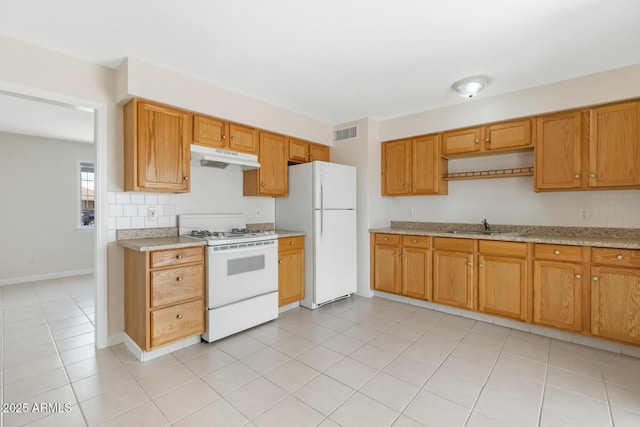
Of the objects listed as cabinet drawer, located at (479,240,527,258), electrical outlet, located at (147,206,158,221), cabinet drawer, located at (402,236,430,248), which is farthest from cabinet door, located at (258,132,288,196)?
cabinet drawer, located at (479,240,527,258)

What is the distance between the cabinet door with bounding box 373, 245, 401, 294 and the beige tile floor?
0.78 meters

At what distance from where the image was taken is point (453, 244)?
3375mm

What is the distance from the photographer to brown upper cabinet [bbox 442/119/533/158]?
124 inches

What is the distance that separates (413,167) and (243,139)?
2.22 meters

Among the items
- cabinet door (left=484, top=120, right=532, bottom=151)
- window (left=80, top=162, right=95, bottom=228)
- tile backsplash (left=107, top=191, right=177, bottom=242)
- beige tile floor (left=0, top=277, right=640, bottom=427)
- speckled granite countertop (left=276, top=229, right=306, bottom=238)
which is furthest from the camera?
window (left=80, top=162, right=95, bottom=228)

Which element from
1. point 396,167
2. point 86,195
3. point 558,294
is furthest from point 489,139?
point 86,195

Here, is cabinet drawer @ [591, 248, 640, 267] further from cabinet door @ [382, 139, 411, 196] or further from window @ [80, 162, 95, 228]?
window @ [80, 162, 95, 228]

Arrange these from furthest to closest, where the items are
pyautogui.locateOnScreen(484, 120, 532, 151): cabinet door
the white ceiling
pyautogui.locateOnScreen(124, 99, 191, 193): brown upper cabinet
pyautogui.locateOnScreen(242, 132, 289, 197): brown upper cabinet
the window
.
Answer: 1. the window
2. pyautogui.locateOnScreen(242, 132, 289, 197): brown upper cabinet
3. pyautogui.locateOnScreen(484, 120, 532, 151): cabinet door
4. pyautogui.locateOnScreen(124, 99, 191, 193): brown upper cabinet
5. the white ceiling

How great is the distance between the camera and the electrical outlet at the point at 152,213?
2.88 m

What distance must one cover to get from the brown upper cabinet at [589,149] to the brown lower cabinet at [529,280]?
2.23 feet

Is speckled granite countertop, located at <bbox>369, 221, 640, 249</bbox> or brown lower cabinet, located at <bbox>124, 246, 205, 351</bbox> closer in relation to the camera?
brown lower cabinet, located at <bbox>124, 246, 205, 351</bbox>

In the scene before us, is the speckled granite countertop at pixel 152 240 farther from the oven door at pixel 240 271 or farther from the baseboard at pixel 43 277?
the baseboard at pixel 43 277

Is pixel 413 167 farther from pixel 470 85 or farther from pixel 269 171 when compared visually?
pixel 269 171

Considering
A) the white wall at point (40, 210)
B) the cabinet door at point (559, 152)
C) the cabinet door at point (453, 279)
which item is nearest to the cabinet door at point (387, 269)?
the cabinet door at point (453, 279)
